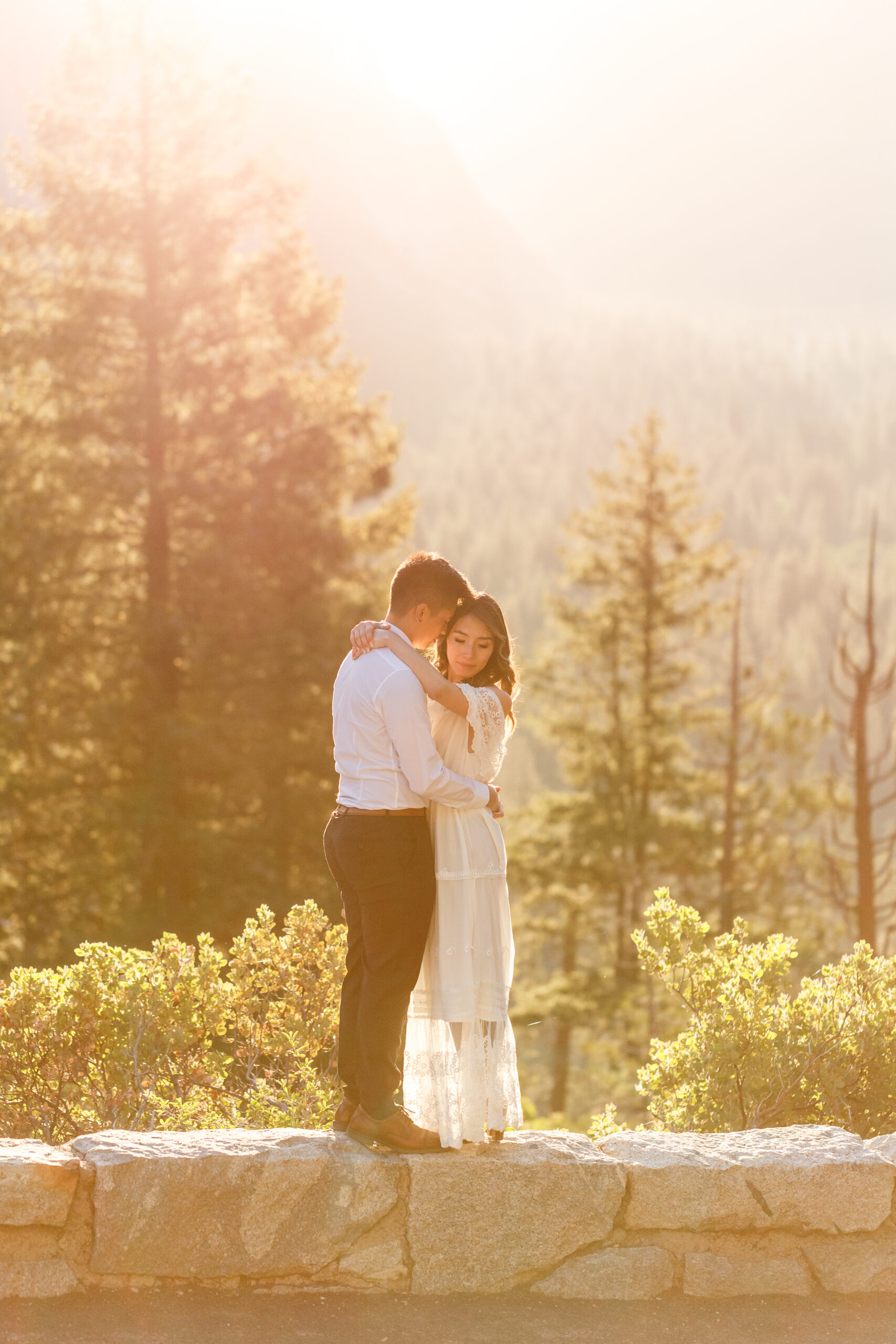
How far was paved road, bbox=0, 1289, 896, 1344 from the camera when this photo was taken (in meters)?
3.79

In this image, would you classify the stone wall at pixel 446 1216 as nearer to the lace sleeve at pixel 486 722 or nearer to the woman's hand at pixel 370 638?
the lace sleeve at pixel 486 722

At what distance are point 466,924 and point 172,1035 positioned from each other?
1.74m

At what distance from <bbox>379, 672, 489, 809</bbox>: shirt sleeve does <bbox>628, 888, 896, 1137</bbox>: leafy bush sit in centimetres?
175

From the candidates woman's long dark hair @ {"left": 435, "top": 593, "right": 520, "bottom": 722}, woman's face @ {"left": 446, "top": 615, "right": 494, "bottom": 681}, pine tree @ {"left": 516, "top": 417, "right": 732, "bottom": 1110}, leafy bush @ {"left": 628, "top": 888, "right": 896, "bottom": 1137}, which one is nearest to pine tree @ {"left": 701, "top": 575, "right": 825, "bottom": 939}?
pine tree @ {"left": 516, "top": 417, "right": 732, "bottom": 1110}

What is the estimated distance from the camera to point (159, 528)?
21.2 meters

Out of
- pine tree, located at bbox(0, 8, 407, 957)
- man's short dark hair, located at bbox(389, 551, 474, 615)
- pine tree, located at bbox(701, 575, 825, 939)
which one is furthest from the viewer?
pine tree, located at bbox(701, 575, 825, 939)

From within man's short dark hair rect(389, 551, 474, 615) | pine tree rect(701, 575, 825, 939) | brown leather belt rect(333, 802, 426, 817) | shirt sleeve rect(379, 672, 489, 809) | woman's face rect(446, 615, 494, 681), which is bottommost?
pine tree rect(701, 575, 825, 939)

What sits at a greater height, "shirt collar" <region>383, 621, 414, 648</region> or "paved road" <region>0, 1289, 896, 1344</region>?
"shirt collar" <region>383, 621, 414, 648</region>

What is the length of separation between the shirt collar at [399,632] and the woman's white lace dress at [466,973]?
0.25 metres

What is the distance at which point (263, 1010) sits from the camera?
19.8 ft

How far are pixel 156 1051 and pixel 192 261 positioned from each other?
725 inches

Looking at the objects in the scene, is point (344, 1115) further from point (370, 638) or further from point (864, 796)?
point (864, 796)

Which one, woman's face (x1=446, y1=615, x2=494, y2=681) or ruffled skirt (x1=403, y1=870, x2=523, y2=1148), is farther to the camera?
woman's face (x1=446, y1=615, x2=494, y2=681)

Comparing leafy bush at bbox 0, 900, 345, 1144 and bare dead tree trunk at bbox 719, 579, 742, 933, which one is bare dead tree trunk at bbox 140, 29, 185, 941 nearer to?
bare dead tree trunk at bbox 719, 579, 742, 933
